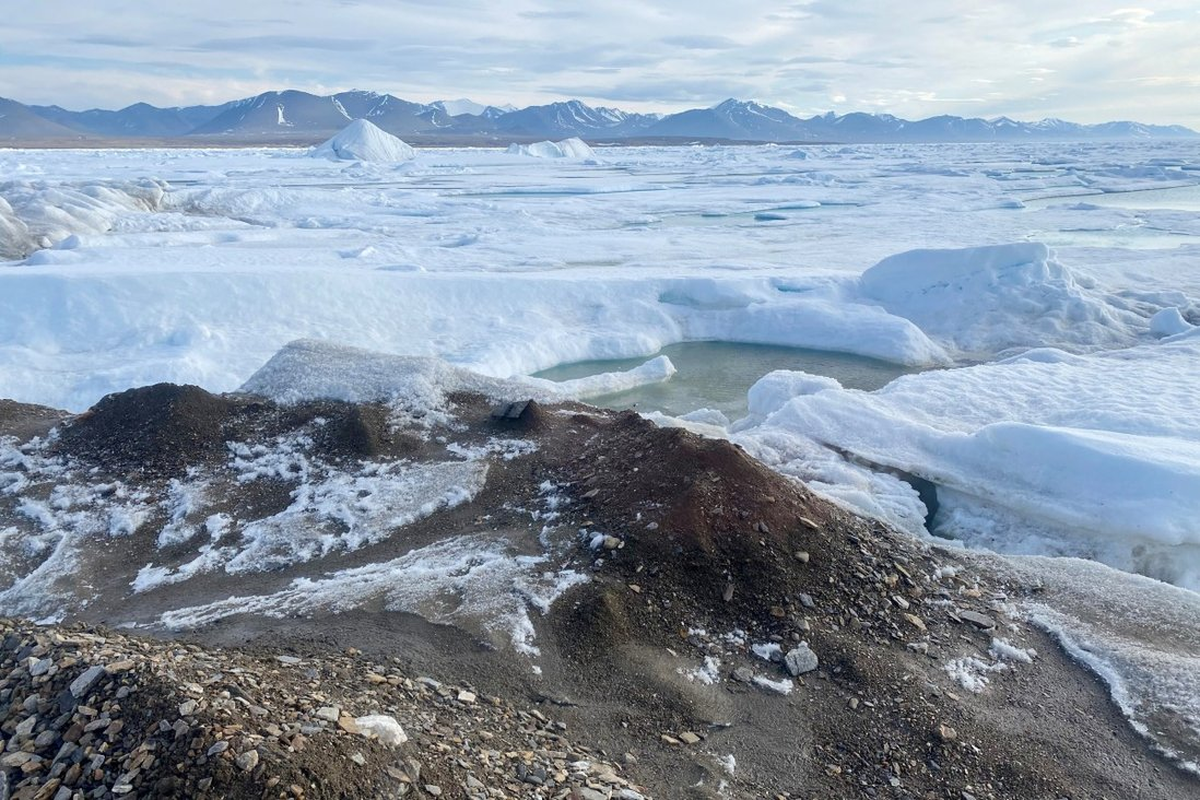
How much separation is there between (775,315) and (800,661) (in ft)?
35.1

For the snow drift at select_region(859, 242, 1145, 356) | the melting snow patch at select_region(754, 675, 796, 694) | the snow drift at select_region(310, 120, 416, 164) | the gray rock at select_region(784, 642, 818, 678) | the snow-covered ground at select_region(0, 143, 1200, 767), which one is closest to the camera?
the melting snow patch at select_region(754, 675, 796, 694)

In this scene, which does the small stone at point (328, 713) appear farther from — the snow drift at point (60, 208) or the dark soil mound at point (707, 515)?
the snow drift at point (60, 208)

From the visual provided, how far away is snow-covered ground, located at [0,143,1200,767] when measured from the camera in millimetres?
7664

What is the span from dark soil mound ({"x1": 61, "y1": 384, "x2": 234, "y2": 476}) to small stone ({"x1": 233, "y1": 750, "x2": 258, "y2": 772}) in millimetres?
4683

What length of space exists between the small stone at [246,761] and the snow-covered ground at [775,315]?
5.03m

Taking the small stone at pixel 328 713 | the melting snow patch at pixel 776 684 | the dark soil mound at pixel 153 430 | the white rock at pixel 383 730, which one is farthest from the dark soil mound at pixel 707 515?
the dark soil mound at pixel 153 430

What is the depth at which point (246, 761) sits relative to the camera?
2959 millimetres

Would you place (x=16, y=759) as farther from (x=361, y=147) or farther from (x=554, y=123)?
(x=554, y=123)

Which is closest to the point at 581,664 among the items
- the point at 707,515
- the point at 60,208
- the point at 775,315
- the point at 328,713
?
the point at 707,515

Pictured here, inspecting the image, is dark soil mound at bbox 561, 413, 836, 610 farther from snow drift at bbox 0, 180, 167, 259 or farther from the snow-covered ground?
snow drift at bbox 0, 180, 167, 259

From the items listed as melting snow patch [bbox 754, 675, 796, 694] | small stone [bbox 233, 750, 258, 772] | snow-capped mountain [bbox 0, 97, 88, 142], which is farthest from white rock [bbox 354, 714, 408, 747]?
snow-capped mountain [bbox 0, 97, 88, 142]

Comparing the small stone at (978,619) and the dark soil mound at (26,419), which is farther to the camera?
the dark soil mound at (26,419)

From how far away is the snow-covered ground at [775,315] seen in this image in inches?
302

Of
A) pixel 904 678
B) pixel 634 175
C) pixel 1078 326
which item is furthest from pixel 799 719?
pixel 634 175
